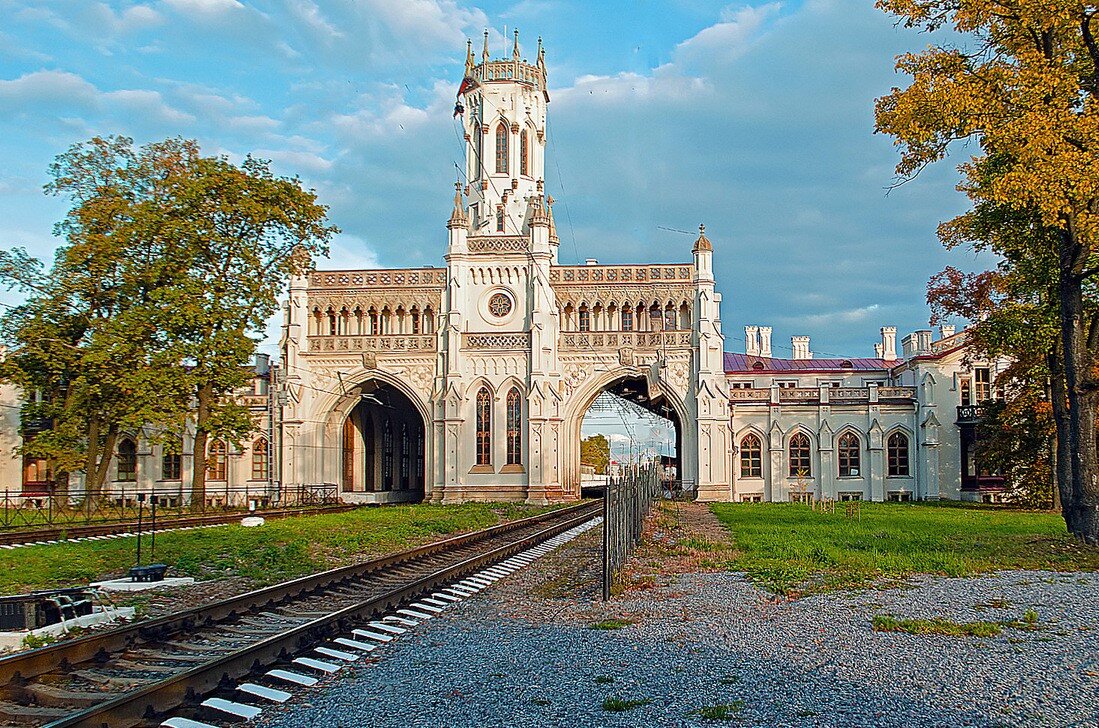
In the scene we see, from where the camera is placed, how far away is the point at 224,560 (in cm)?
1653

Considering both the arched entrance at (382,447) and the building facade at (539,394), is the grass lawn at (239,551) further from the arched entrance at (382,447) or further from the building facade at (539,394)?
the arched entrance at (382,447)

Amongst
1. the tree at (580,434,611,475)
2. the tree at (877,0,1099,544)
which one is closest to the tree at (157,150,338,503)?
the tree at (877,0,1099,544)

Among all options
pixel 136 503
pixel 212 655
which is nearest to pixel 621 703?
pixel 212 655

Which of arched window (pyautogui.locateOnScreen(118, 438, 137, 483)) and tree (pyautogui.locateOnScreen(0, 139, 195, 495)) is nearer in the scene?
tree (pyautogui.locateOnScreen(0, 139, 195, 495))

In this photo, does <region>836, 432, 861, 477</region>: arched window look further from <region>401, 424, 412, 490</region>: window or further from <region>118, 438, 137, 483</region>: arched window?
<region>118, 438, 137, 483</region>: arched window

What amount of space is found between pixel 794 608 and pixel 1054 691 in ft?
13.5

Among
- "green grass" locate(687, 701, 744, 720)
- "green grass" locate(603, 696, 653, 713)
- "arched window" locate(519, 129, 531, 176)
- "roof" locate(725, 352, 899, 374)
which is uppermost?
"arched window" locate(519, 129, 531, 176)

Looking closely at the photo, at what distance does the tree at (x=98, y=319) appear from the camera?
30.2 meters

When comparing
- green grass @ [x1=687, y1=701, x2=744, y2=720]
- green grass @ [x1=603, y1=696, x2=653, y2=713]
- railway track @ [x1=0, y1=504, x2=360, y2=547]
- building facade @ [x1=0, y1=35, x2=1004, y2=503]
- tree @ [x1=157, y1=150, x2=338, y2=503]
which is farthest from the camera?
building facade @ [x1=0, y1=35, x2=1004, y2=503]

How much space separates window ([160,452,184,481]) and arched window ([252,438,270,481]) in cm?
320

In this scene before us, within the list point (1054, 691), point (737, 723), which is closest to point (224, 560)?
point (737, 723)

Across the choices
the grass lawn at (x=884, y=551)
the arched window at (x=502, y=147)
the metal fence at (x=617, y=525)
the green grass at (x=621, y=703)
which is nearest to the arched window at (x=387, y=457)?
the arched window at (x=502, y=147)

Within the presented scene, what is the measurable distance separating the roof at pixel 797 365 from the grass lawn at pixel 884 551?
112ft

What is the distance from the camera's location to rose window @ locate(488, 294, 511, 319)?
146 feet
